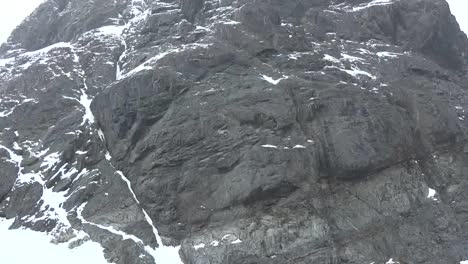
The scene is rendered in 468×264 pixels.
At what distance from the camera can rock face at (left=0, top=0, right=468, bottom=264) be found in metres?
36.3

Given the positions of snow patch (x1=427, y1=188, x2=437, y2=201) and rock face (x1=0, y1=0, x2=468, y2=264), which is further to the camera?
snow patch (x1=427, y1=188, x2=437, y2=201)

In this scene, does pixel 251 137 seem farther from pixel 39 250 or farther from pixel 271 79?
pixel 39 250

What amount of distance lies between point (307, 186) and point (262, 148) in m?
4.46

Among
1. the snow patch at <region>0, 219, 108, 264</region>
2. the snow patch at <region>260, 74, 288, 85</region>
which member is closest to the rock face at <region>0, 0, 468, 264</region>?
the snow patch at <region>260, 74, 288, 85</region>

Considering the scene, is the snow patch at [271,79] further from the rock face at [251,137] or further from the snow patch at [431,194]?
the snow patch at [431,194]

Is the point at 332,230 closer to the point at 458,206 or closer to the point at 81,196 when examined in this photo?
the point at 458,206

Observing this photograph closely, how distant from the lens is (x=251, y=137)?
39.7 metres

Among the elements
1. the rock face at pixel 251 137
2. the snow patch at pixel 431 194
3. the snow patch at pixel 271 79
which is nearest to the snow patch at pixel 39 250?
the rock face at pixel 251 137

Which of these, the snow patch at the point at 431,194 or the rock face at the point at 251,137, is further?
the snow patch at the point at 431,194

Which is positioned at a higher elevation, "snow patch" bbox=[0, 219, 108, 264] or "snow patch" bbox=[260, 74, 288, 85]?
"snow patch" bbox=[260, 74, 288, 85]

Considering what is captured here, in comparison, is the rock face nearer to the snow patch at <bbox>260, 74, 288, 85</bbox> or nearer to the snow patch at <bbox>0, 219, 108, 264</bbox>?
the snow patch at <bbox>260, 74, 288, 85</bbox>

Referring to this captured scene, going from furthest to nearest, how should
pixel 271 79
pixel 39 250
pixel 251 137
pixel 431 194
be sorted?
pixel 271 79 < pixel 251 137 < pixel 431 194 < pixel 39 250

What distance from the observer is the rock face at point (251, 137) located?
36.3m

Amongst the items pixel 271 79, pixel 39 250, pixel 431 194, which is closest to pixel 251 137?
pixel 271 79
